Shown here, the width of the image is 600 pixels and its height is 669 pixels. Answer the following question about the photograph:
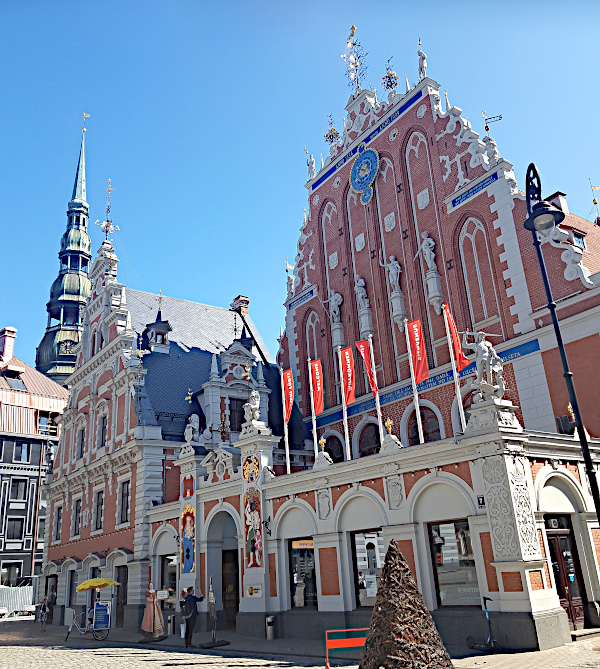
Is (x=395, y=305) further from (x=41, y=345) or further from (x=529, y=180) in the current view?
(x=41, y=345)

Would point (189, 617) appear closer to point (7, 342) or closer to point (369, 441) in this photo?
point (369, 441)

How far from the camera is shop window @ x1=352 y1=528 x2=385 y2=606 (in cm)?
1766

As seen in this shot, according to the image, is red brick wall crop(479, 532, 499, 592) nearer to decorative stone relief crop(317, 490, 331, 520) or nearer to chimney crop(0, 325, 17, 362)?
decorative stone relief crop(317, 490, 331, 520)

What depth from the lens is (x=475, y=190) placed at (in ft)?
76.5

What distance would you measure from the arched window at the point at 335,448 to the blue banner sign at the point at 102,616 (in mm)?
11010

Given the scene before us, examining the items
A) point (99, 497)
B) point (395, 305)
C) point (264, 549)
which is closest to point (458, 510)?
point (264, 549)

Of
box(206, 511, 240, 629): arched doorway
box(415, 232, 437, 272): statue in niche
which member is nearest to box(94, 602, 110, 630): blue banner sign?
box(206, 511, 240, 629): arched doorway

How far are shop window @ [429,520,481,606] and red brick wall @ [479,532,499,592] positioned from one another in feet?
1.37

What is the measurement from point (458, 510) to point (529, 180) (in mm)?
8042

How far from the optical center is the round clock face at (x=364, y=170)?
28.3m

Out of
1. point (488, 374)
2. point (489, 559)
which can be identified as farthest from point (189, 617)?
point (488, 374)

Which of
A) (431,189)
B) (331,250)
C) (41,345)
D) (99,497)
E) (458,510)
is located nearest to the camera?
(458,510)

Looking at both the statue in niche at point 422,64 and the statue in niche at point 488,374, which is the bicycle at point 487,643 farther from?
the statue in niche at point 422,64

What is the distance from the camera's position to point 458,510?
15.6 meters
